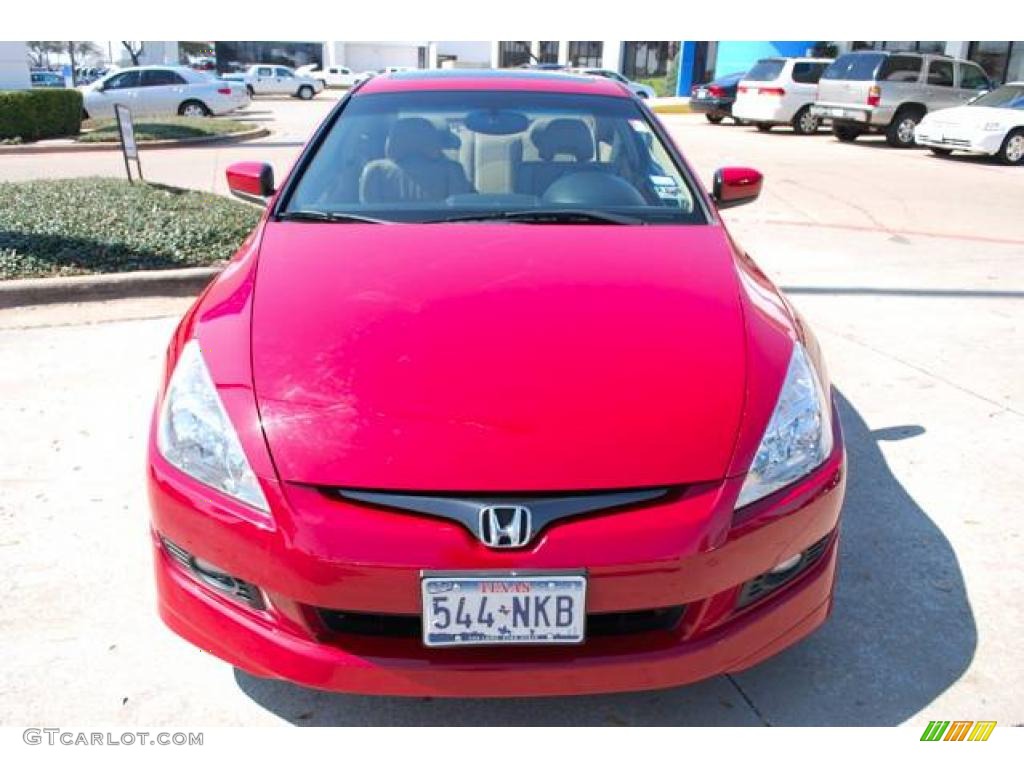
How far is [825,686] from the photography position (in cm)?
245

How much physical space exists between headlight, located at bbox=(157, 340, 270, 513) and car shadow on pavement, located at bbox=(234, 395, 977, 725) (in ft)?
2.23

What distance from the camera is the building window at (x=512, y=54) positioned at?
5889 centimetres

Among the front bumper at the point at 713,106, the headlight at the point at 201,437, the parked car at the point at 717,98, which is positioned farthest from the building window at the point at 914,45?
the headlight at the point at 201,437

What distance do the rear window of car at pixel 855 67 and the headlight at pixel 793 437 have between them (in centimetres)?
1767

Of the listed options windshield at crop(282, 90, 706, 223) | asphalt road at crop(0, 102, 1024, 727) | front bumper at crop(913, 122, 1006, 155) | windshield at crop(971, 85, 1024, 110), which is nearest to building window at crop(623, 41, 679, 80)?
windshield at crop(971, 85, 1024, 110)

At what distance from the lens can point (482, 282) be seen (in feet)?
8.45

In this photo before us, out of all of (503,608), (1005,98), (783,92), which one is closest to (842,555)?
(503,608)

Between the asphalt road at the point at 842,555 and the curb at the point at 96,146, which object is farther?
the curb at the point at 96,146

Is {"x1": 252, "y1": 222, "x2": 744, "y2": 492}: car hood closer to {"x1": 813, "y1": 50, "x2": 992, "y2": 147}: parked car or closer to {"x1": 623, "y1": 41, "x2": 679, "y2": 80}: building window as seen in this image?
{"x1": 813, "y1": 50, "x2": 992, "y2": 147}: parked car

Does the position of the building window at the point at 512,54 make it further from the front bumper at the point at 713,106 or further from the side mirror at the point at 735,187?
the side mirror at the point at 735,187

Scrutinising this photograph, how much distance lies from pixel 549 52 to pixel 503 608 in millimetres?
58848

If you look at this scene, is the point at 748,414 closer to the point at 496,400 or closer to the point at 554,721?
the point at 496,400

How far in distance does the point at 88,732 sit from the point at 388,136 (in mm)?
2304

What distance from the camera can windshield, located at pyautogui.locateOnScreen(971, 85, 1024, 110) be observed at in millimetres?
15875
